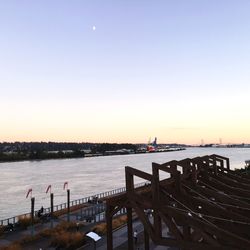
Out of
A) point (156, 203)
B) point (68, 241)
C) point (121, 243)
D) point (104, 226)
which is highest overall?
point (156, 203)

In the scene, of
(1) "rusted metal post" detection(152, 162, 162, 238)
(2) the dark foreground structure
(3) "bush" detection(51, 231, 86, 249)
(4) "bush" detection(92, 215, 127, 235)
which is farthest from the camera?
(4) "bush" detection(92, 215, 127, 235)

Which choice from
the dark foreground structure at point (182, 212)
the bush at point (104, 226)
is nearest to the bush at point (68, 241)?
the bush at point (104, 226)

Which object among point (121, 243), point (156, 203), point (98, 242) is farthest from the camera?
point (98, 242)

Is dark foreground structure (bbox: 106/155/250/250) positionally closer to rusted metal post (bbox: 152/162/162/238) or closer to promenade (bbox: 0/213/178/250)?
rusted metal post (bbox: 152/162/162/238)

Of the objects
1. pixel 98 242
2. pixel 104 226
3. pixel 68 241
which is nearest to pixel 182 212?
pixel 98 242

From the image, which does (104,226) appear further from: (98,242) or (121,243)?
(121,243)

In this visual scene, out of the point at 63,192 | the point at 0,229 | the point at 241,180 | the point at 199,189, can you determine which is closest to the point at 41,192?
the point at 63,192

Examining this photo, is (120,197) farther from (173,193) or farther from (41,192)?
(41,192)

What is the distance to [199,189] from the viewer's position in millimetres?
13906

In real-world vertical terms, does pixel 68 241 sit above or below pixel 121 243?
above

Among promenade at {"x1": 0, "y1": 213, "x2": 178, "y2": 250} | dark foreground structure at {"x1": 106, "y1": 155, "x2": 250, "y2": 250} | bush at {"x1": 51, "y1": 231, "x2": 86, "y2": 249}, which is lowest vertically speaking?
promenade at {"x1": 0, "y1": 213, "x2": 178, "y2": 250}

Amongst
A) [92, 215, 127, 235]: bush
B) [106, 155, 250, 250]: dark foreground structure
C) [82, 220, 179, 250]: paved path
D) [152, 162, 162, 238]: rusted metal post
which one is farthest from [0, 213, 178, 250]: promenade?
[152, 162, 162, 238]: rusted metal post

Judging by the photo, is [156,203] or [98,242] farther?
[98,242]

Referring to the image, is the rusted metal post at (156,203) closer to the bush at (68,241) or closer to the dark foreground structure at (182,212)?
the dark foreground structure at (182,212)
